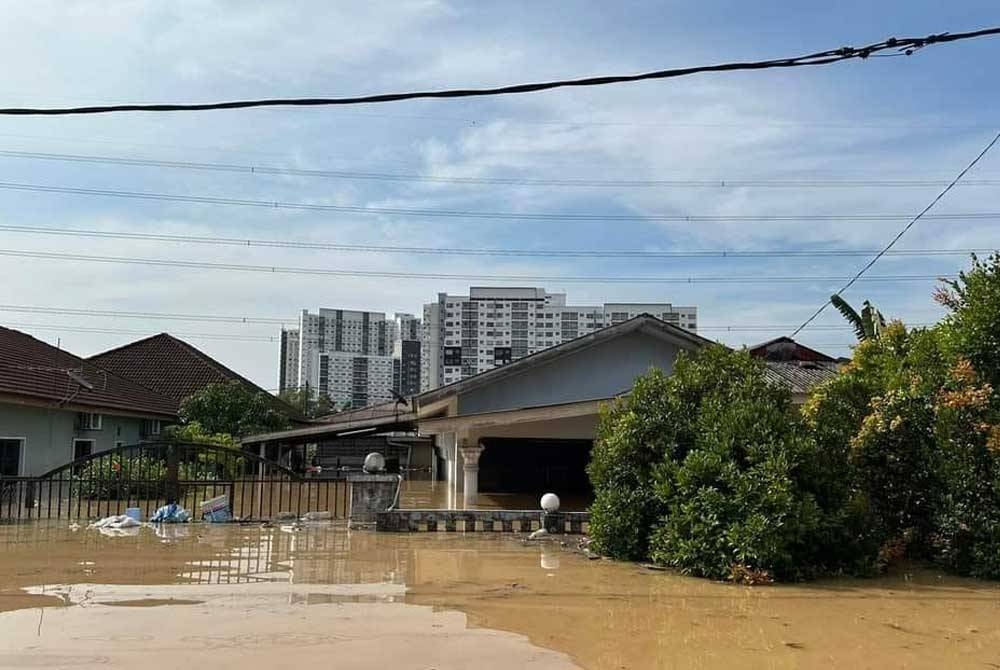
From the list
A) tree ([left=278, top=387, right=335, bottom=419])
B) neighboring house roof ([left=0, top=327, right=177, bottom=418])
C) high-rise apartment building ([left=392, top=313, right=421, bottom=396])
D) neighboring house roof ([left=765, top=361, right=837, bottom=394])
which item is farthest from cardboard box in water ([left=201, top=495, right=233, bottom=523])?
high-rise apartment building ([left=392, top=313, right=421, bottom=396])

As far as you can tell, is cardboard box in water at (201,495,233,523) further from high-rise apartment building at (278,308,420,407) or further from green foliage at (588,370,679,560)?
high-rise apartment building at (278,308,420,407)

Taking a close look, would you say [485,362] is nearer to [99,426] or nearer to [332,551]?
[99,426]

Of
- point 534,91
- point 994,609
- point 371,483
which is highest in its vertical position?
point 534,91

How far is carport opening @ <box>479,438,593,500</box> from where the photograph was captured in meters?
27.2

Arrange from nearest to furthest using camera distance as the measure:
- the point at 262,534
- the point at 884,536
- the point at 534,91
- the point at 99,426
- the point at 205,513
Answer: the point at 534,91, the point at 884,536, the point at 262,534, the point at 205,513, the point at 99,426

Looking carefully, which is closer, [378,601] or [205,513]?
[378,601]

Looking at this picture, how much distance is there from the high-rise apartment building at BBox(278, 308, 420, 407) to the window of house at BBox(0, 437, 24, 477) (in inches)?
2027

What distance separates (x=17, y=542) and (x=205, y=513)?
11.6 feet

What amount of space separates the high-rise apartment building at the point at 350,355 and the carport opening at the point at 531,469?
45.1m

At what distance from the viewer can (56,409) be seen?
21844 millimetres

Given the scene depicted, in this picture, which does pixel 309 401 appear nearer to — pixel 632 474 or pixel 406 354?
pixel 406 354

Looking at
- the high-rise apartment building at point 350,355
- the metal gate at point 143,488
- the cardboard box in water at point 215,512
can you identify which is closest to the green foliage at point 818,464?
the metal gate at point 143,488

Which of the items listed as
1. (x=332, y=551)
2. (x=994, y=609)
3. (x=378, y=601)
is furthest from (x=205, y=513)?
(x=994, y=609)

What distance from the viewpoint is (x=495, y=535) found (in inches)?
587
